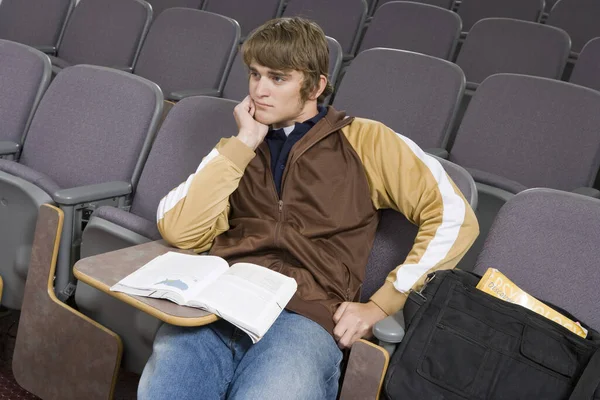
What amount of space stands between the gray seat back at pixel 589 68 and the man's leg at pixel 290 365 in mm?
1964

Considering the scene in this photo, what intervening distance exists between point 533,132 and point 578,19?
161 centimetres

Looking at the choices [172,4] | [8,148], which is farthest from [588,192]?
[172,4]

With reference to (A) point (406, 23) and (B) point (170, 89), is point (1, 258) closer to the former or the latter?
(B) point (170, 89)

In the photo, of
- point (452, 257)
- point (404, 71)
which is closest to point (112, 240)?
point (452, 257)

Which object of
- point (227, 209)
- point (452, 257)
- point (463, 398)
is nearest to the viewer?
point (463, 398)

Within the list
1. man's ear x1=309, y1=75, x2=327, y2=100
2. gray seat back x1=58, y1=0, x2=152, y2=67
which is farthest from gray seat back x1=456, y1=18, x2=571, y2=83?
man's ear x1=309, y1=75, x2=327, y2=100

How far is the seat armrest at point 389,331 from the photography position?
46.3 inches

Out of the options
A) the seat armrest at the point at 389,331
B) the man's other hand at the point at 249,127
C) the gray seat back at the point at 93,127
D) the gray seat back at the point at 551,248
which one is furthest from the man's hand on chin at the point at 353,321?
the gray seat back at the point at 93,127

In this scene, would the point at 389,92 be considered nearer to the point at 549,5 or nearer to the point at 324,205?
the point at 324,205

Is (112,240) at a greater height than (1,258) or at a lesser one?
greater

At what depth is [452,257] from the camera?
1.37 m

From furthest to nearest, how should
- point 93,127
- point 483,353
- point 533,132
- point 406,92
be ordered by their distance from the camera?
point 406,92 → point 533,132 → point 93,127 → point 483,353

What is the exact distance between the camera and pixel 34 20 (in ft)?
11.6

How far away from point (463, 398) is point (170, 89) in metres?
2.15
